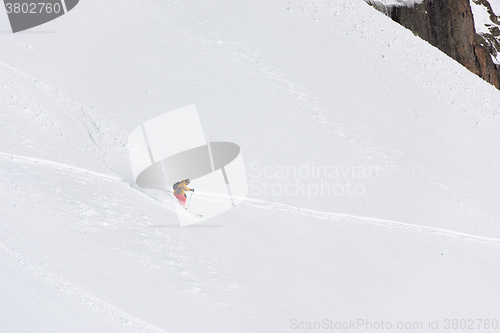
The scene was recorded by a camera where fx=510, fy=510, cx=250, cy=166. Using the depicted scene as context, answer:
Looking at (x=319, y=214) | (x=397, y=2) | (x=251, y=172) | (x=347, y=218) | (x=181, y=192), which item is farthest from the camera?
(x=397, y=2)

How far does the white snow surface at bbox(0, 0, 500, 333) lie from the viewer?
22.1 ft

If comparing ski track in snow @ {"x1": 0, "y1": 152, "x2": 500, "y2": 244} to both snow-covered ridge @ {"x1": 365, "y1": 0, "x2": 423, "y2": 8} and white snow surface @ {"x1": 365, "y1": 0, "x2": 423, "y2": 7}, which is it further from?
white snow surface @ {"x1": 365, "y1": 0, "x2": 423, "y2": 7}

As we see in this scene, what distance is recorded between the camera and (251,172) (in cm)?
1061

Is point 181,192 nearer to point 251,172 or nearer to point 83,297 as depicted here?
point 251,172

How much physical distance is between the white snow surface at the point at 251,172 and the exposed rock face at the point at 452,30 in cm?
405

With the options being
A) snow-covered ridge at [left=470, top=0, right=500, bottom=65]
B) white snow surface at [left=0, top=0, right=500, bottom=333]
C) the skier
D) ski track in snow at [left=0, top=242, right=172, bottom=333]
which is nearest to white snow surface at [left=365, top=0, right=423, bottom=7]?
white snow surface at [left=0, top=0, right=500, bottom=333]

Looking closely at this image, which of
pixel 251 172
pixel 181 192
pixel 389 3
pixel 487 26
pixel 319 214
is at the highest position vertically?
pixel 389 3

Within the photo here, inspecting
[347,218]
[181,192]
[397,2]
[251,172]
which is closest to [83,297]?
[181,192]

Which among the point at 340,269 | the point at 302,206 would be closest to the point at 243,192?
the point at 302,206

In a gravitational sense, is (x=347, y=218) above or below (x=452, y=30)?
below

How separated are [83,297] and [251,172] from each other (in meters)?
5.19

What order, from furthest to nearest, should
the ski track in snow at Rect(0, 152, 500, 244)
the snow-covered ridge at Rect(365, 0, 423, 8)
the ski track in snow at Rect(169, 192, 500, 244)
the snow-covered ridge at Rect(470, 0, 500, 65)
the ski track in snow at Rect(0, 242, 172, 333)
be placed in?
the snow-covered ridge at Rect(470, 0, 500, 65) → the snow-covered ridge at Rect(365, 0, 423, 8) → the ski track in snow at Rect(169, 192, 500, 244) → the ski track in snow at Rect(0, 152, 500, 244) → the ski track in snow at Rect(0, 242, 172, 333)

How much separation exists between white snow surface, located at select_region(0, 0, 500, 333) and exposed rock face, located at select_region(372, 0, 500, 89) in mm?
4047

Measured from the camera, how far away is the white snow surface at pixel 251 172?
6.75 meters
